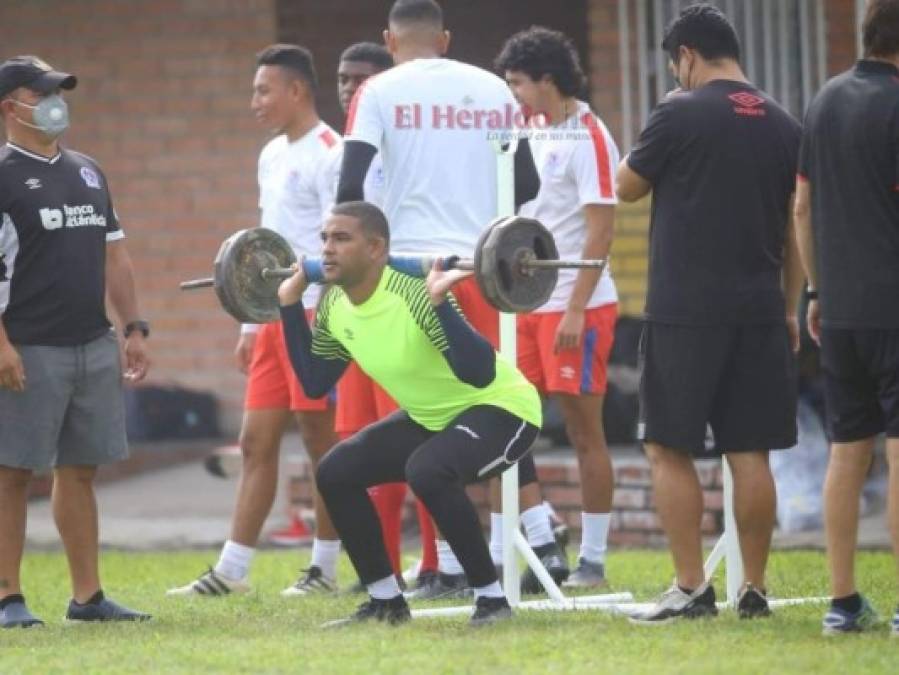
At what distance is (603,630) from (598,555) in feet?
6.23

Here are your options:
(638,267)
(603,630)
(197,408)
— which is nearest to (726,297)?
(603,630)

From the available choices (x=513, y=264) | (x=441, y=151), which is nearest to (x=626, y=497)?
(x=441, y=151)

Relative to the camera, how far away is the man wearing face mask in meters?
8.16

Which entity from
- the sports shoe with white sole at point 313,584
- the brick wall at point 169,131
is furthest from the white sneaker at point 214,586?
the brick wall at point 169,131

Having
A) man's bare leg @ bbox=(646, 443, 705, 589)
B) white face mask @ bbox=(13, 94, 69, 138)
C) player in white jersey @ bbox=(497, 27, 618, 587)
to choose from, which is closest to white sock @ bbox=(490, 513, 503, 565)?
player in white jersey @ bbox=(497, 27, 618, 587)

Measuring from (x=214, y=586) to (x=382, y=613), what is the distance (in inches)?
68.9

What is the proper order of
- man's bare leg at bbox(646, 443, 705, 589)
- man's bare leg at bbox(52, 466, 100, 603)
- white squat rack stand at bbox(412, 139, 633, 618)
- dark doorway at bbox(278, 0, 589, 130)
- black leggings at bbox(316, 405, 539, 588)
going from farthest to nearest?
dark doorway at bbox(278, 0, 589, 130) → man's bare leg at bbox(52, 466, 100, 603) → white squat rack stand at bbox(412, 139, 633, 618) → man's bare leg at bbox(646, 443, 705, 589) → black leggings at bbox(316, 405, 539, 588)

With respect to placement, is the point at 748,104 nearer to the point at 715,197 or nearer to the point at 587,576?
the point at 715,197

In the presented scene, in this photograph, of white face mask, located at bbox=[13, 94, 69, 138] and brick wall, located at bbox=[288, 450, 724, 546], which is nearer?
white face mask, located at bbox=[13, 94, 69, 138]

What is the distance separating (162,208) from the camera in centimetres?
1510

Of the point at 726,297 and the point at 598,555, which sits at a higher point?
the point at 726,297

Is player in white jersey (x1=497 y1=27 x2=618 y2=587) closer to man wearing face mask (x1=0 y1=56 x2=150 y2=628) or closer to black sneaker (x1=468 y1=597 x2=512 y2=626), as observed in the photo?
black sneaker (x1=468 y1=597 x2=512 y2=626)

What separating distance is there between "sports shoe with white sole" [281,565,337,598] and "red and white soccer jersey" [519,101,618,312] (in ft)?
4.89

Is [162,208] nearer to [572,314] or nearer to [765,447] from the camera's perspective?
[572,314]
